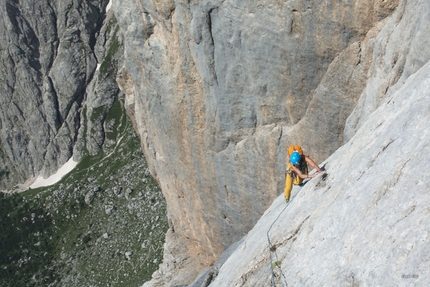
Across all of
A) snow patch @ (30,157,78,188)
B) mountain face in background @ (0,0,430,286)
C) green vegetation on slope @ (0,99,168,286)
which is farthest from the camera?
snow patch @ (30,157,78,188)

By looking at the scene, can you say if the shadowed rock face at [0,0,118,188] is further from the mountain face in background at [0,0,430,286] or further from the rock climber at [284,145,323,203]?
the rock climber at [284,145,323,203]

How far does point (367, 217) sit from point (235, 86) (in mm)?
17555

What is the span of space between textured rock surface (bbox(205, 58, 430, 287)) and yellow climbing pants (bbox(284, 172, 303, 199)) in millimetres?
679

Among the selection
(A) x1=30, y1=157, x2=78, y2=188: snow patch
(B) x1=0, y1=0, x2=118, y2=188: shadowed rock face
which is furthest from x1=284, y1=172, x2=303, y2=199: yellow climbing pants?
(B) x1=0, y1=0, x2=118, y2=188: shadowed rock face

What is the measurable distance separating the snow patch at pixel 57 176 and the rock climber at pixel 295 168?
287ft

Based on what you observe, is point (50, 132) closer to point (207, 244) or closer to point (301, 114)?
point (207, 244)

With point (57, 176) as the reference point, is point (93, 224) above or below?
below

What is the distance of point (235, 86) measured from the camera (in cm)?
2744

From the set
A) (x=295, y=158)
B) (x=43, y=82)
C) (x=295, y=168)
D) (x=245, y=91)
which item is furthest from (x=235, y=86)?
(x=43, y=82)

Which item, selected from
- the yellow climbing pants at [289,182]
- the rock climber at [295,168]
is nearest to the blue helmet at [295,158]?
the rock climber at [295,168]

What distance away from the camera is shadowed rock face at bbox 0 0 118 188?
100375 millimetres

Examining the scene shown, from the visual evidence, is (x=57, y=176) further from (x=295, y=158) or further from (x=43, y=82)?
(x=295, y=158)

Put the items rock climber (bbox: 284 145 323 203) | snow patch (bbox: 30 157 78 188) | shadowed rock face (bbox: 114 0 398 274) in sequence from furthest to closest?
snow patch (bbox: 30 157 78 188), shadowed rock face (bbox: 114 0 398 274), rock climber (bbox: 284 145 323 203)

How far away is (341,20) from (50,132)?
93.6 m
